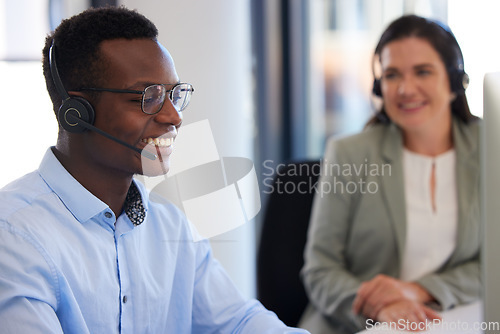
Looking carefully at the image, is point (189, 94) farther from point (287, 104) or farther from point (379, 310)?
point (287, 104)

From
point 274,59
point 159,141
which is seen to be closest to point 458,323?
point 159,141

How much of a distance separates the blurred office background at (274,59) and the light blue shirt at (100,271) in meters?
0.96

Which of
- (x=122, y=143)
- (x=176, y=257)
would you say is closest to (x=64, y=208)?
(x=122, y=143)

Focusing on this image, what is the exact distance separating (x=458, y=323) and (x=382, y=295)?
8.8 inches

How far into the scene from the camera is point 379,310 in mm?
1330

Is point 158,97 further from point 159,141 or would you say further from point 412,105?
point 412,105

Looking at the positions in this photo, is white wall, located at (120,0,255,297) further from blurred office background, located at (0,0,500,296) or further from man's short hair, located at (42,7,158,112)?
man's short hair, located at (42,7,158,112)

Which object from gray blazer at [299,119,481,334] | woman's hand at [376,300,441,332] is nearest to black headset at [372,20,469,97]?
gray blazer at [299,119,481,334]

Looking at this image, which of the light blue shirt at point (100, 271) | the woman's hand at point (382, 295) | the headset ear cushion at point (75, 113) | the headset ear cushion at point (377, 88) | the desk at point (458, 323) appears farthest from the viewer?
the headset ear cushion at point (377, 88)

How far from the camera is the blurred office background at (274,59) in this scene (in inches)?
77.4

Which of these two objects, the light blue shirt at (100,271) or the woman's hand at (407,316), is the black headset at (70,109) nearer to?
the light blue shirt at (100,271)

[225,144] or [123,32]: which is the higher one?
[123,32]

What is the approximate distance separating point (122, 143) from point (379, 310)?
0.78m

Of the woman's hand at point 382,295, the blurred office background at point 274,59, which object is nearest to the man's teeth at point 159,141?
the woman's hand at point 382,295
